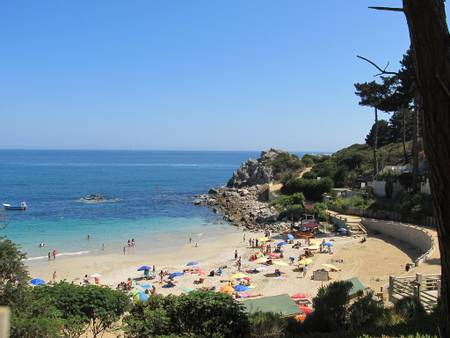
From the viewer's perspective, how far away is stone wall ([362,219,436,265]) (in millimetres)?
27531

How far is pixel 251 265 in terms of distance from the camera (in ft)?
104

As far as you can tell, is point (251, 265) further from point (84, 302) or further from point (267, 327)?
point (267, 327)

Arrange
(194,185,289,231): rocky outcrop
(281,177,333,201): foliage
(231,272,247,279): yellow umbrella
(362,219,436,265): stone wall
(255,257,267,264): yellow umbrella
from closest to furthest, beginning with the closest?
1. (231,272,247,279): yellow umbrella
2. (362,219,436,265): stone wall
3. (255,257,267,264): yellow umbrella
4. (194,185,289,231): rocky outcrop
5. (281,177,333,201): foliage

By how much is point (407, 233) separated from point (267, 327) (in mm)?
23399

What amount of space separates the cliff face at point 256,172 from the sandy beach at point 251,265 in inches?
1456

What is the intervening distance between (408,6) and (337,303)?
10.3 meters

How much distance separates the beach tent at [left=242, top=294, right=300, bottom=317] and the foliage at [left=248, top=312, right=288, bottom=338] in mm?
5044

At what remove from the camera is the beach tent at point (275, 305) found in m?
17.3

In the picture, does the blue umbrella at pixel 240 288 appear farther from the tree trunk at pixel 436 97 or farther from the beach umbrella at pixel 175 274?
the tree trunk at pixel 436 97

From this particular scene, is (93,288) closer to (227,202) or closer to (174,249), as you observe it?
(174,249)

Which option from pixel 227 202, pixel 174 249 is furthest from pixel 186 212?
pixel 174 249

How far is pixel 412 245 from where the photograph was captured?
3077 centimetres

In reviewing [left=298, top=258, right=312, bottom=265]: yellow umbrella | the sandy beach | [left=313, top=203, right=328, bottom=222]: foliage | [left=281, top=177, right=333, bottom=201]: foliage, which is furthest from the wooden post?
[left=281, top=177, right=333, bottom=201]: foliage

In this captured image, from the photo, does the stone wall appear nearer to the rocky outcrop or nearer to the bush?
the rocky outcrop
